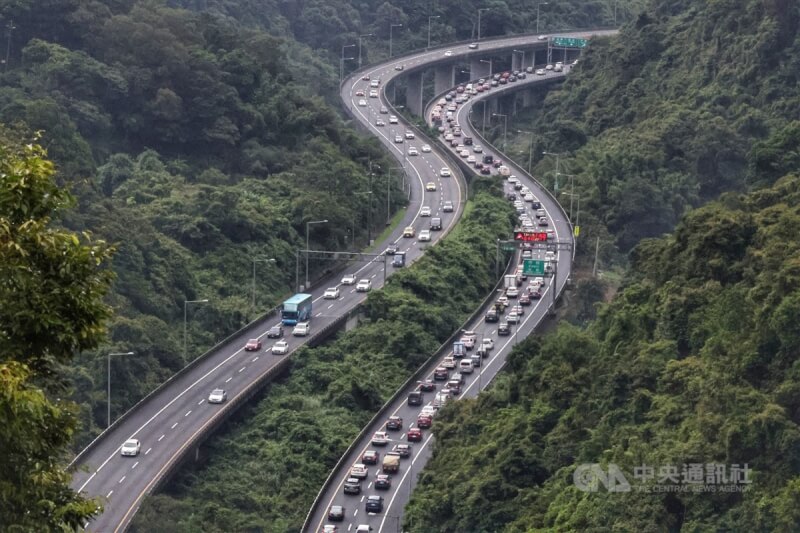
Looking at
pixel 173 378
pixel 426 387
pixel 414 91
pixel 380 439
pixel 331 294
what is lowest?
pixel 380 439

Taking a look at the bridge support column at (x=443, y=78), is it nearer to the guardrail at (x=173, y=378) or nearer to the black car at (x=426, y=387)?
the guardrail at (x=173, y=378)

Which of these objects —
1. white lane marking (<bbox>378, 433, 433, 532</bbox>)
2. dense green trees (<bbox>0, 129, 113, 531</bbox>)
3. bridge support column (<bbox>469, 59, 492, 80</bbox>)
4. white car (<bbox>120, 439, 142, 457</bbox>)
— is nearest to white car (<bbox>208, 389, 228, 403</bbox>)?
white car (<bbox>120, 439, 142, 457</bbox>)

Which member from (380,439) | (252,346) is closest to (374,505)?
(380,439)

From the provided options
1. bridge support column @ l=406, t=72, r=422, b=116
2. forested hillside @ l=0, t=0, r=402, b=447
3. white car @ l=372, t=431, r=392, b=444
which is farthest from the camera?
bridge support column @ l=406, t=72, r=422, b=116

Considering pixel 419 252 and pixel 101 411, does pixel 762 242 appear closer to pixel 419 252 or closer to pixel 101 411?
pixel 101 411

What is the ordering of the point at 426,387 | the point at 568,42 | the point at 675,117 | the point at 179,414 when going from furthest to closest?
the point at 568,42
the point at 675,117
the point at 426,387
the point at 179,414

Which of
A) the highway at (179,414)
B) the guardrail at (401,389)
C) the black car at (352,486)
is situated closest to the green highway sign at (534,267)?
the guardrail at (401,389)

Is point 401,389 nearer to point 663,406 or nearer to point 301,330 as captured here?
point 301,330

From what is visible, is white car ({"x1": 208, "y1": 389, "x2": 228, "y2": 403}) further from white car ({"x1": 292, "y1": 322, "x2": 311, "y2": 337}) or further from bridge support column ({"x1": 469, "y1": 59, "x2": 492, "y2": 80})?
bridge support column ({"x1": 469, "y1": 59, "x2": 492, "y2": 80})
